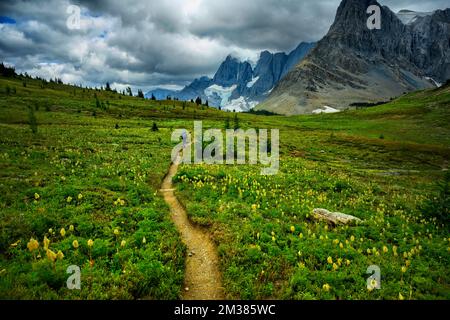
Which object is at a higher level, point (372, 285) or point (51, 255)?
point (51, 255)

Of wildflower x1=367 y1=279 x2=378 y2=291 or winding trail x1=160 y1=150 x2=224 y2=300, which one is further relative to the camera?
winding trail x1=160 y1=150 x2=224 y2=300

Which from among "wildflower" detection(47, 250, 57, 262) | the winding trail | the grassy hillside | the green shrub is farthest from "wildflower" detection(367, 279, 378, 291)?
the green shrub

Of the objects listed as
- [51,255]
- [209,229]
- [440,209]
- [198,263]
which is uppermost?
[51,255]

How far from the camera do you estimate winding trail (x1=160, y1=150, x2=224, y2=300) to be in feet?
31.9

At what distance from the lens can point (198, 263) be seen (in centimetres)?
1144

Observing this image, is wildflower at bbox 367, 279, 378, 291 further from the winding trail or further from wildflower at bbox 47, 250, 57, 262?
wildflower at bbox 47, 250, 57, 262

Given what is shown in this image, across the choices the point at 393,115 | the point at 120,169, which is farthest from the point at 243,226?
the point at 393,115

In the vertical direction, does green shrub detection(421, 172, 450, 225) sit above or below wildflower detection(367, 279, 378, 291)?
above

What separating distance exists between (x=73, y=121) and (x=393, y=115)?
167 m

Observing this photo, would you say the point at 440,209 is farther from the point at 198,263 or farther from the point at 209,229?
the point at 198,263

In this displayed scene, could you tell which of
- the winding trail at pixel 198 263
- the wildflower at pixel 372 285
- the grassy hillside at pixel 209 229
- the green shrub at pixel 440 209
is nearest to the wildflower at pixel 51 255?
the grassy hillside at pixel 209 229

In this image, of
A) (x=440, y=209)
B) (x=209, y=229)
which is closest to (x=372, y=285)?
(x=209, y=229)

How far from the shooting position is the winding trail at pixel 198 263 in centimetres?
973
